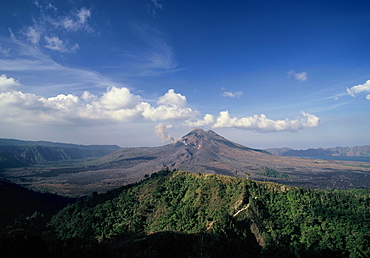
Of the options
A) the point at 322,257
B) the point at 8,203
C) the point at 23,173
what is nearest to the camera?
the point at 322,257

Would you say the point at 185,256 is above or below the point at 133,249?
below

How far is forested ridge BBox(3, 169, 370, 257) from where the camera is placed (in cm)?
3897

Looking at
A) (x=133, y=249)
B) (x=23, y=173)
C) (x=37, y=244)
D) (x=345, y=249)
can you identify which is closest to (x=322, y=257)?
(x=345, y=249)

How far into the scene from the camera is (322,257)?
4094 cm

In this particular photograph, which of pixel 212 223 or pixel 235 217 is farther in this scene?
pixel 235 217

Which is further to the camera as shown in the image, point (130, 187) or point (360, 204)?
point (130, 187)

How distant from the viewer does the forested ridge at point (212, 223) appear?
39.0m

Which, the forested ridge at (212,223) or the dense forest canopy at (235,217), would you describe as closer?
the forested ridge at (212,223)

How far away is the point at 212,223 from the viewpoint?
47.7m

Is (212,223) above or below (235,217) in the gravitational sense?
below

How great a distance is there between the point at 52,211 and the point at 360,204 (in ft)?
355

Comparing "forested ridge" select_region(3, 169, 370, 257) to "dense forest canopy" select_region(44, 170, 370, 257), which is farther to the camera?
"dense forest canopy" select_region(44, 170, 370, 257)

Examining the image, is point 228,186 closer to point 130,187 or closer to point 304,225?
point 304,225

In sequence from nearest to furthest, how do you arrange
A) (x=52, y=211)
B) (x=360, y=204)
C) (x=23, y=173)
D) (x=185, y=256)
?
(x=185, y=256) < (x=360, y=204) < (x=52, y=211) < (x=23, y=173)
